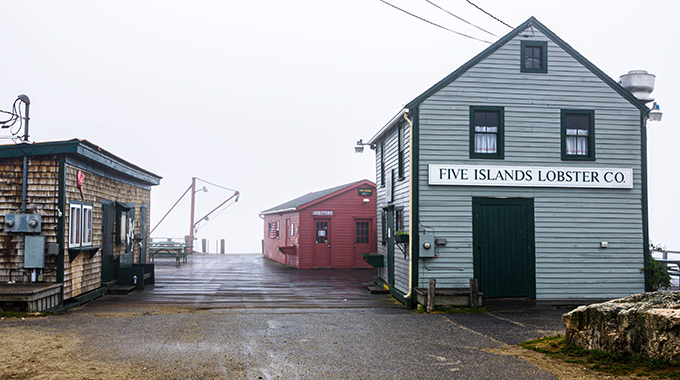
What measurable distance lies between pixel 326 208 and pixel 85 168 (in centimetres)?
1264

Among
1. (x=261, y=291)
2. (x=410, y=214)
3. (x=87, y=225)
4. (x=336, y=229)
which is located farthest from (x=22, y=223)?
(x=336, y=229)

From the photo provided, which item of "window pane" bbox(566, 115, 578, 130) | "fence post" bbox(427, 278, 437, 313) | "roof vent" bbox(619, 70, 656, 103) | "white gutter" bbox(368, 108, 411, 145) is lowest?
"fence post" bbox(427, 278, 437, 313)

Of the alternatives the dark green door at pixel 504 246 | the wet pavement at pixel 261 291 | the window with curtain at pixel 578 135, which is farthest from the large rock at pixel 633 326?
the window with curtain at pixel 578 135

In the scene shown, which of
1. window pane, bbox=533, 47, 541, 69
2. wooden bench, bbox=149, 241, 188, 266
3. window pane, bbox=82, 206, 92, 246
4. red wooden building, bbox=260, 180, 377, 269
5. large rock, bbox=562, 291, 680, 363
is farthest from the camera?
wooden bench, bbox=149, 241, 188, 266

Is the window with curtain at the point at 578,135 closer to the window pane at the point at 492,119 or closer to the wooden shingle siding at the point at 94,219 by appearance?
the window pane at the point at 492,119

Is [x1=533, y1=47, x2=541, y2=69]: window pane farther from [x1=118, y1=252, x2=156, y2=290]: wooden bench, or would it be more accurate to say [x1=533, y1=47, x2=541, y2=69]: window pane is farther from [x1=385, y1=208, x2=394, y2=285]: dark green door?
[x1=118, y1=252, x2=156, y2=290]: wooden bench

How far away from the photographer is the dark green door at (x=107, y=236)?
1457 centimetres

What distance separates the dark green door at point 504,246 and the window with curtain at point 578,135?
5.62 feet

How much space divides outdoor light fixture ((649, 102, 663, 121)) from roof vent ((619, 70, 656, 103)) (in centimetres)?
36

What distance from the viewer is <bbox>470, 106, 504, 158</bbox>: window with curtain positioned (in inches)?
525

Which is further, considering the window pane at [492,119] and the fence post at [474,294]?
the window pane at [492,119]

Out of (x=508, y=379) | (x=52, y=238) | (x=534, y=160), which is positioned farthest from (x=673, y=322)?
(x=52, y=238)

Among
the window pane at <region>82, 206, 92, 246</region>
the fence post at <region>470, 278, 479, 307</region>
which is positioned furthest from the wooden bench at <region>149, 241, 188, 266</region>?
the fence post at <region>470, 278, 479, 307</region>

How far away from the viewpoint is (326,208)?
24.4 metres
